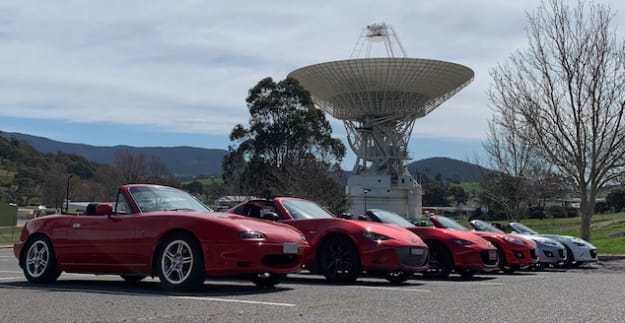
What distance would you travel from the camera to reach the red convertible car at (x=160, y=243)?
7801mm

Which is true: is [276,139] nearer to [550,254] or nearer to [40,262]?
[550,254]

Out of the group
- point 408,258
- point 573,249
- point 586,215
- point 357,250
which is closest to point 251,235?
point 357,250

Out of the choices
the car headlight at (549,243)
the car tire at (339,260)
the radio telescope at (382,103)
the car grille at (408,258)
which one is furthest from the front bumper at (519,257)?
→ the radio telescope at (382,103)

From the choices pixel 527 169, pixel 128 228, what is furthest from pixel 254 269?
pixel 527 169

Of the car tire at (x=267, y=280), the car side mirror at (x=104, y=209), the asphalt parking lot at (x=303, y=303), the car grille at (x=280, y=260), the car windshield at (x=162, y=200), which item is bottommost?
the asphalt parking lot at (x=303, y=303)

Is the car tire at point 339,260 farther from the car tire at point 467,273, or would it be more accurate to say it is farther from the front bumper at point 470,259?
the car tire at point 467,273

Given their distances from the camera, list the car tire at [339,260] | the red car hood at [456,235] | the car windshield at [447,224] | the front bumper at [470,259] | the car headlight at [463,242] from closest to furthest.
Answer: the car tire at [339,260], the front bumper at [470,259], the car headlight at [463,242], the red car hood at [456,235], the car windshield at [447,224]

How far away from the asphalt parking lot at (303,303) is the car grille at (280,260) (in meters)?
0.31

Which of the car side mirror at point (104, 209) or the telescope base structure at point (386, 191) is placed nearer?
the car side mirror at point (104, 209)

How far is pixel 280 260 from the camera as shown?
26.7ft

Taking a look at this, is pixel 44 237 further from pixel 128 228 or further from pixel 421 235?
pixel 421 235

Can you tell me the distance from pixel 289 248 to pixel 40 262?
11.1ft

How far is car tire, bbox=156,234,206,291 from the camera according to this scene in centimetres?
779

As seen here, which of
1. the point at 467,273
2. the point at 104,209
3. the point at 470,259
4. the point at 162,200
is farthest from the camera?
the point at 467,273
